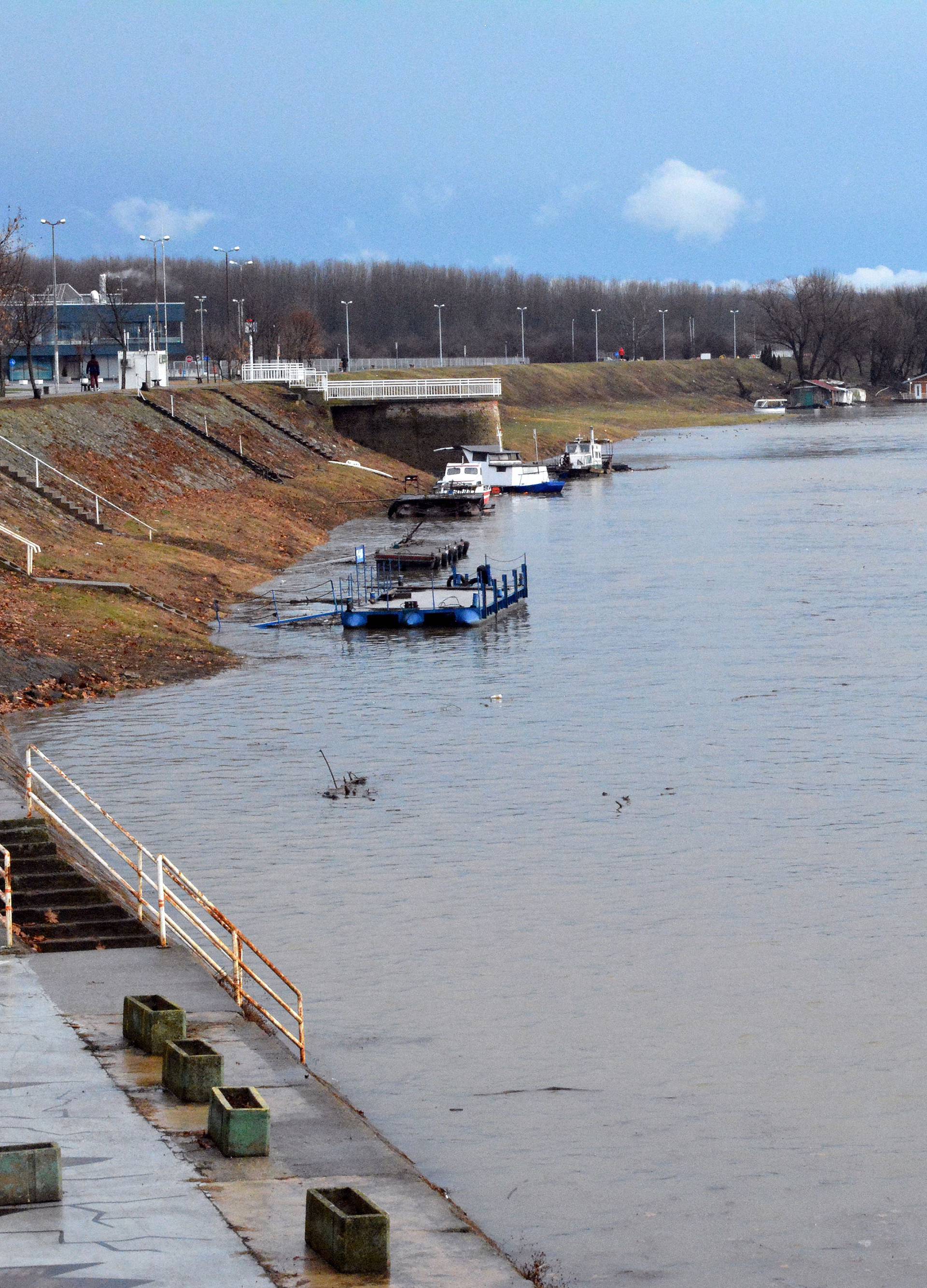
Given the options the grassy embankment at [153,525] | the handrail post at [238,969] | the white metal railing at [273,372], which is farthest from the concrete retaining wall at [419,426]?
the handrail post at [238,969]

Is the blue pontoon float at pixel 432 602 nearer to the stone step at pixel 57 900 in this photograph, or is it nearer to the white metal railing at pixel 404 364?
the stone step at pixel 57 900

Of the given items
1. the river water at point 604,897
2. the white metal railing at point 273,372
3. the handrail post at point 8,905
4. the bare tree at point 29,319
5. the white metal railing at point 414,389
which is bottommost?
the river water at point 604,897

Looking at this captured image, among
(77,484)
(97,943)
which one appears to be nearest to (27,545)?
(77,484)

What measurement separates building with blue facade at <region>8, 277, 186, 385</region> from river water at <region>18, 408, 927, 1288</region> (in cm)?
9045

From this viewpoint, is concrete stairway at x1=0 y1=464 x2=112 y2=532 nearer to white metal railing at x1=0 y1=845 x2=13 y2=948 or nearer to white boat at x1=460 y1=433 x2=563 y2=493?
white metal railing at x1=0 y1=845 x2=13 y2=948

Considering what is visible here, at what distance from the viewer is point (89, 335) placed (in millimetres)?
139250

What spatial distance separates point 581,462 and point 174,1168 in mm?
102942

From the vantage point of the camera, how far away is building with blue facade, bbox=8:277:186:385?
133250mm

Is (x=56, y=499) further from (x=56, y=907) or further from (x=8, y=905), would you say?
(x=8, y=905)

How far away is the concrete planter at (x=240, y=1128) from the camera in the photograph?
13062 millimetres

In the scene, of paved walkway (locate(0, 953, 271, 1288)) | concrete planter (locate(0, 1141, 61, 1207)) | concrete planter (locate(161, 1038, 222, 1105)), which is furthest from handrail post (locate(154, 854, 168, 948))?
concrete planter (locate(0, 1141, 61, 1207))

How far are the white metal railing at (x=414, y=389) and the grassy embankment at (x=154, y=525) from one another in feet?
11.3

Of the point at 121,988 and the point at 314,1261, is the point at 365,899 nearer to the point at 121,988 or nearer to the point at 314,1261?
the point at 121,988

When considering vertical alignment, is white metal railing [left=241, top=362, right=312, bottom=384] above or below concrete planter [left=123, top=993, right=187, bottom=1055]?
above
